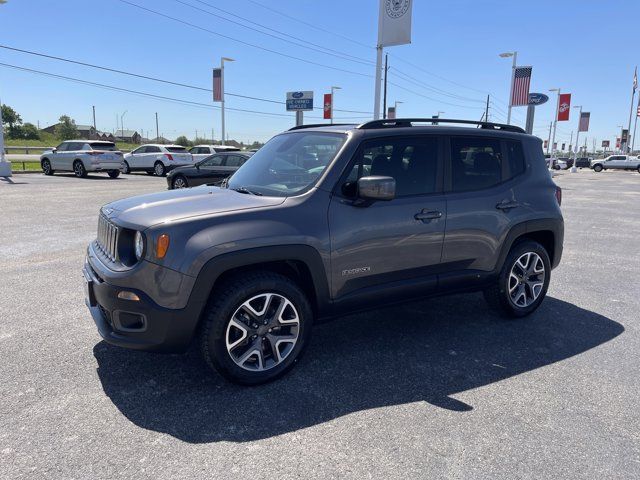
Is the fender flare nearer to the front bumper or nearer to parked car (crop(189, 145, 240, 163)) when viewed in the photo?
the front bumper

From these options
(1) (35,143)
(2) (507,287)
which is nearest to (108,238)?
(2) (507,287)

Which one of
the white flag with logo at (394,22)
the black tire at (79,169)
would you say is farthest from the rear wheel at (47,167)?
the white flag with logo at (394,22)

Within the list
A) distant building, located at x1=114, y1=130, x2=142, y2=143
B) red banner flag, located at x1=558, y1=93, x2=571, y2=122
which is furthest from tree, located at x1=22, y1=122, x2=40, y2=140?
red banner flag, located at x1=558, y1=93, x2=571, y2=122

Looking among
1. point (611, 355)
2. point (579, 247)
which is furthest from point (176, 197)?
point (579, 247)

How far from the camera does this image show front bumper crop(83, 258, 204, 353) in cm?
300

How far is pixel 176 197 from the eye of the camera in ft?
12.0

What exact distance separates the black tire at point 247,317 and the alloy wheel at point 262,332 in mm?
11

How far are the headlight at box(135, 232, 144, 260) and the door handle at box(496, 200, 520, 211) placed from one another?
10.0ft

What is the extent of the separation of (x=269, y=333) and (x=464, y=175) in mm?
2212

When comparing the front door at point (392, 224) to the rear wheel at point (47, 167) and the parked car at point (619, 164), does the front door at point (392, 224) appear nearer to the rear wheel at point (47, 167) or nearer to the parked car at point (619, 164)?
the rear wheel at point (47, 167)

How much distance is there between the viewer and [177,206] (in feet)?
11.0

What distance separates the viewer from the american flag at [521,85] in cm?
2535

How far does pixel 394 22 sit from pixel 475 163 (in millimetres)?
13305

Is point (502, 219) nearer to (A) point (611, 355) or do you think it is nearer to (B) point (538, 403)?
(A) point (611, 355)
